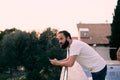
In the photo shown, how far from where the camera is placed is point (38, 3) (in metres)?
29.6

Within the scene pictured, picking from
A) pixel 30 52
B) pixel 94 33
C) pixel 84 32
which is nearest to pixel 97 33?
pixel 94 33

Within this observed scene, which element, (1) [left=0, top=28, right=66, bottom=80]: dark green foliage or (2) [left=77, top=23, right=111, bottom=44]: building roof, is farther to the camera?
(2) [left=77, top=23, right=111, bottom=44]: building roof

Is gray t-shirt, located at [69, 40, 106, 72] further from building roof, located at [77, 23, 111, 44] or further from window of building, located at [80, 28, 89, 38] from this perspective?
window of building, located at [80, 28, 89, 38]

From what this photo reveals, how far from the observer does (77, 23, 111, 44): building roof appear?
36.0m

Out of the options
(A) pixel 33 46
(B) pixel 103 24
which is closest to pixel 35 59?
(A) pixel 33 46

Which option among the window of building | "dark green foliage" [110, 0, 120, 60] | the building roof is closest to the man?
"dark green foliage" [110, 0, 120, 60]

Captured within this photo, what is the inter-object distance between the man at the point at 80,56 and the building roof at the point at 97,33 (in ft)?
99.8

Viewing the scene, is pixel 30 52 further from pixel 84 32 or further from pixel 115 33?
pixel 115 33

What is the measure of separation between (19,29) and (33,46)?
2885 mm

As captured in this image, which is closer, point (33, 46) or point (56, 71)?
point (56, 71)

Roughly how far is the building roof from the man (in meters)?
30.4

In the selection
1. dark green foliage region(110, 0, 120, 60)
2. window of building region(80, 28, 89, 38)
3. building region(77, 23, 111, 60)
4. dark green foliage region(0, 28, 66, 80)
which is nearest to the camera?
dark green foliage region(110, 0, 120, 60)

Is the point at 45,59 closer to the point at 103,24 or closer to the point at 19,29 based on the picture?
the point at 19,29

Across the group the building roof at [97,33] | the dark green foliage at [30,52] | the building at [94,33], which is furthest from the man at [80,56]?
the building roof at [97,33]
